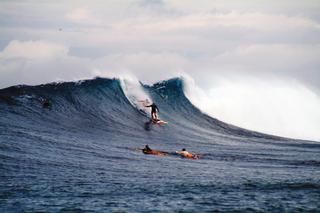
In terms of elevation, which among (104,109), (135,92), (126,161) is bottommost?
(126,161)

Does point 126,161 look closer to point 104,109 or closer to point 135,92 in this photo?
point 104,109

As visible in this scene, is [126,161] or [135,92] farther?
[135,92]

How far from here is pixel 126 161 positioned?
20.0m

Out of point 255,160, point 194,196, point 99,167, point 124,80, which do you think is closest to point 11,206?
point 194,196

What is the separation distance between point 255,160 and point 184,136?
358 inches

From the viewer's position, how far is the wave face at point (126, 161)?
13055 millimetres

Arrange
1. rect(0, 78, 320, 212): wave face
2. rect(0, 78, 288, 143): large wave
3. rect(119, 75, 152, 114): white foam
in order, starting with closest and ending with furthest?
rect(0, 78, 320, 212): wave face < rect(0, 78, 288, 143): large wave < rect(119, 75, 152, 114): white foam

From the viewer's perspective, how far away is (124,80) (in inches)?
1657

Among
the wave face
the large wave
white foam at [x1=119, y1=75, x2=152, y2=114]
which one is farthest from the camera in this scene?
white foam at [x1=119, y1=75, x2=152, y2=114]

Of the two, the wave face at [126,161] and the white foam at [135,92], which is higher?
the white foam at [135,92]

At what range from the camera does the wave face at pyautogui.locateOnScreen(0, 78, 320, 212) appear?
13.1 meters

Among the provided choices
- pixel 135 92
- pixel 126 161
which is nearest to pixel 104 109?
pixel 135 92

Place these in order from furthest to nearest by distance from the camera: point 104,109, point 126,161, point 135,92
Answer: point 135,92 → point 104,109 → point 126,161

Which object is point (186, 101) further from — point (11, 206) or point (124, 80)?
point (11, 206)
